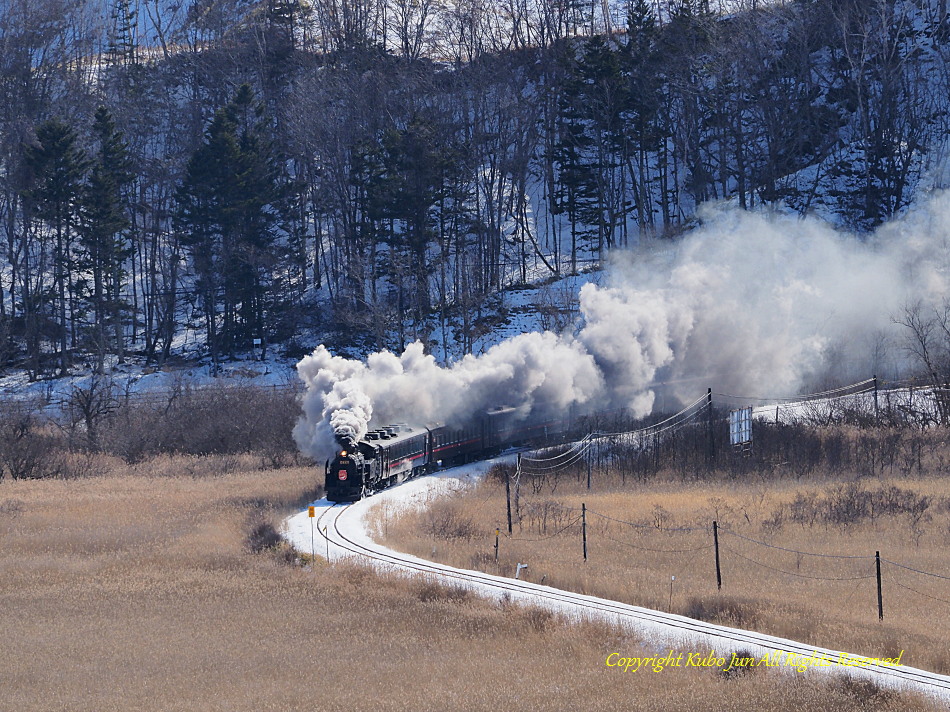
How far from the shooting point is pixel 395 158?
6444 centimetres

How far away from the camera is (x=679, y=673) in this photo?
18.0m

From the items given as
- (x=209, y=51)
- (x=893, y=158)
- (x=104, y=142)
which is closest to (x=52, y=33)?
(x=209, y=51)

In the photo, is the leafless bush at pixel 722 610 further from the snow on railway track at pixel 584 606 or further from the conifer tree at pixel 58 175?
the conifer tree at pixel 58 175

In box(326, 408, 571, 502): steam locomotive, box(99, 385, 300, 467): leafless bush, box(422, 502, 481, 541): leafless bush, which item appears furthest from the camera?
box(99, 385, 300, 467): leafless bush

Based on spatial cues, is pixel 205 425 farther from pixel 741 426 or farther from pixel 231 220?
pixel 741 426

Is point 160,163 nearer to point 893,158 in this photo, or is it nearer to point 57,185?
point 57,185

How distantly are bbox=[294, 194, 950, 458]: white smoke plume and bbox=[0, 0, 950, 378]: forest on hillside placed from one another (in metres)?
7.12

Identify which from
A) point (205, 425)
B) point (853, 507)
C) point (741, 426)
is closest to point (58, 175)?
point (205, 425)

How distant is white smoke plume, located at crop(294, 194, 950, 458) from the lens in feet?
143

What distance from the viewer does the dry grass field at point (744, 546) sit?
21.5 m

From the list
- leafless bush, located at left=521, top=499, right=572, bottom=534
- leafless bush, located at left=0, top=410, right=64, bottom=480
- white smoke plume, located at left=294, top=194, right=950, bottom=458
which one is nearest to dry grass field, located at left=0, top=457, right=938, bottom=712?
leafless bush, located at left=521, top=499, right=572, bottom=534

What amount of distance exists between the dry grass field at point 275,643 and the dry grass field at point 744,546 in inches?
127

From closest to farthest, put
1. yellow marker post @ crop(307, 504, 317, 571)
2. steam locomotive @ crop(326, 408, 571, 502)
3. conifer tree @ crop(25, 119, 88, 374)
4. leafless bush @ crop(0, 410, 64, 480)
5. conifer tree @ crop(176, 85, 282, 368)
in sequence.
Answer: yellow marker post @ crop(307, 504, 317, 571), steam locomotive @ crop(326, 408, 571, 502), leafless bush @ crop(0, 410, 64, 480), conifer tree @ crop(25, 119, 88, 374), conifer tree @ crop(176, 85, 282, 368)

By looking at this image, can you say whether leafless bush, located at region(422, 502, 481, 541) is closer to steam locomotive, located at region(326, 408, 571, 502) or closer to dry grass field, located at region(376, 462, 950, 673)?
dry grass field, located at region(376, 462, 950, 673)
